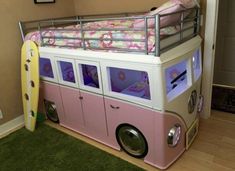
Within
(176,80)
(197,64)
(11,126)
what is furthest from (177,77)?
(11,126)

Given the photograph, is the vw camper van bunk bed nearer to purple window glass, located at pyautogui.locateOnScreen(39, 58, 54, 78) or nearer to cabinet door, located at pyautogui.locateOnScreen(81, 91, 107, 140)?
cabinet door, located at pyautogui.locateOnScreen(81, 91, 107, 140)

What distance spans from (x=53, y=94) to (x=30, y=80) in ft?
0.93

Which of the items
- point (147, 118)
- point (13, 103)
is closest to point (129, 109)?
point (147, 118)

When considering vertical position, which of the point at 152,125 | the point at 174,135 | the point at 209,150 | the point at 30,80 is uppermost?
the point at 30,80

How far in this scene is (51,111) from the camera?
8.32ft

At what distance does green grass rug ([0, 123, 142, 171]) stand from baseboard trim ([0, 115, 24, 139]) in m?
0.10

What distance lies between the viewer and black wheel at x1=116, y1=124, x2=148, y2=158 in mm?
1800

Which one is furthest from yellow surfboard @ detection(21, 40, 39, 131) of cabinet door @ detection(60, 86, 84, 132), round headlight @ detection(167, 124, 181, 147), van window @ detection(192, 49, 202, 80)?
van window @ detection(192, 49, 202, 80)

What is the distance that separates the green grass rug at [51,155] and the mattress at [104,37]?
0.96 m

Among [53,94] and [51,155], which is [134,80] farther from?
[51,155]

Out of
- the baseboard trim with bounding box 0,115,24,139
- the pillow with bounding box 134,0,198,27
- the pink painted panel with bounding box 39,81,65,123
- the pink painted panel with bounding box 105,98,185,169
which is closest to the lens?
the pillow with bounding box 134,0,198,27

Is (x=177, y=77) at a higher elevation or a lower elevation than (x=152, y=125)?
higher

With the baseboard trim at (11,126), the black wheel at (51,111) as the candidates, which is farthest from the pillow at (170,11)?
the baseboard trim at (11,126)

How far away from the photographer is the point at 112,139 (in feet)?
6.63
